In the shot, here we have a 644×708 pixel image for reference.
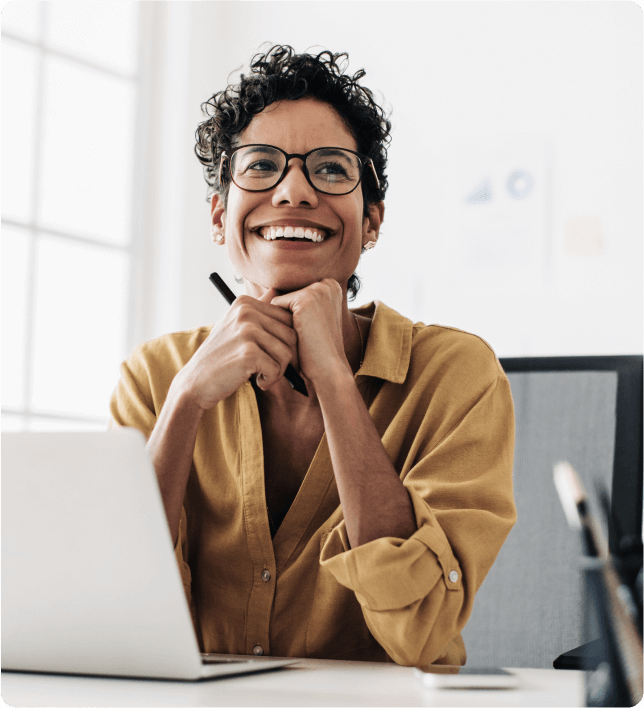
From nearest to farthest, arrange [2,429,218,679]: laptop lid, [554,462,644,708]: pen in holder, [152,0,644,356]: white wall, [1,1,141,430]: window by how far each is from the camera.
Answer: [554,462,644,708]: pen in holder → [2,429,218,679]: laptop lid → [152,0,644,356]: white wall → [1,1,141,430]: window

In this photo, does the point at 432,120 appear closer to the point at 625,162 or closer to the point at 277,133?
the point at 625,162

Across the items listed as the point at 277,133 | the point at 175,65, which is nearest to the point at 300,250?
the point at 277,133

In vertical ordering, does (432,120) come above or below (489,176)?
above

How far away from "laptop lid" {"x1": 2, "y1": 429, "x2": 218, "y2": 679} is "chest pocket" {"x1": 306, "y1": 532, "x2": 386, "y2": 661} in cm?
42

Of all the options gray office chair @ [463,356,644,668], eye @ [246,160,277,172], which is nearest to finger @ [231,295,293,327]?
eye @ [246,160,277,172]

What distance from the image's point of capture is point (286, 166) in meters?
1.20

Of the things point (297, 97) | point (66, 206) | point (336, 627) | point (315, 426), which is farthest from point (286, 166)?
point (66, 206)

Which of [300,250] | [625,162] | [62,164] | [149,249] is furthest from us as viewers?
[149,249]

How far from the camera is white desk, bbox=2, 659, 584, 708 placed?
593 mm

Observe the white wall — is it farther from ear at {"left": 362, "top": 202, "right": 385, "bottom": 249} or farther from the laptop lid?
the laptop lid

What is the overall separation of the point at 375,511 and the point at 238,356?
10.7 inches

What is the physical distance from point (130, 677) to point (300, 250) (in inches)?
27.0

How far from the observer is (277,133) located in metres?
1.23

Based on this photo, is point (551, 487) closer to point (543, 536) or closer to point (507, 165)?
point (543, 536)
